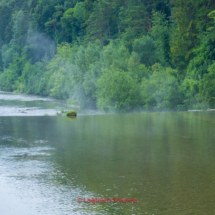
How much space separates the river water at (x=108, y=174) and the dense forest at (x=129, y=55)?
2681 centimetres

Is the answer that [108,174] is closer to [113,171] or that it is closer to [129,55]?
[113,171]

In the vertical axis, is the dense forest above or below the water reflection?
above

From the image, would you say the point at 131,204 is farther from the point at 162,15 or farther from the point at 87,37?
the point at 87,37

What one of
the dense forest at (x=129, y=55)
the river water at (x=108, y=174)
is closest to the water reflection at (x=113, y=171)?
the river water at (x=108, y=174)

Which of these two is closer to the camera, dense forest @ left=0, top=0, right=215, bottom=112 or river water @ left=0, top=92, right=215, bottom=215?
river water @ left=0, top=92, right=215, bottom=215

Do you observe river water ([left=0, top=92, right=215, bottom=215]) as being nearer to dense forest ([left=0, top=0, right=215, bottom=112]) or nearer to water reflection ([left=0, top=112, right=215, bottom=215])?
water reflection ([left=0, top=112, right=215, bottom=215])

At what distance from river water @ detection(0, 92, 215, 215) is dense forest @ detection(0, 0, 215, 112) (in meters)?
→ 26.8

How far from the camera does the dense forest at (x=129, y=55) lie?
45594 millimetres

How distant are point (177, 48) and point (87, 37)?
3132 cm

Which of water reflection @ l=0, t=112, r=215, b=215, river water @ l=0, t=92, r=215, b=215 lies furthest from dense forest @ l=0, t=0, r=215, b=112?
river water @ l=0, t=92, r=215, b=215

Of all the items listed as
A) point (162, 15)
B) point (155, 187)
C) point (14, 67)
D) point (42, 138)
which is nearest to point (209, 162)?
point (155, 187)

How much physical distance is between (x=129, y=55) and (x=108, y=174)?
46.9 metres

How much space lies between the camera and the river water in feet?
27.9

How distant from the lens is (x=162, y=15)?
67375mm
